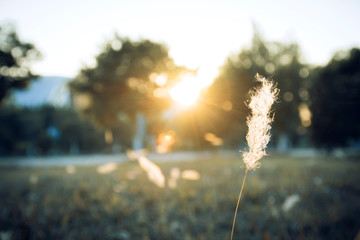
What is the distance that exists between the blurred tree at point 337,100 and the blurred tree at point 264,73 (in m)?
1.72

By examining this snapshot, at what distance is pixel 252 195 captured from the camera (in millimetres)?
5348

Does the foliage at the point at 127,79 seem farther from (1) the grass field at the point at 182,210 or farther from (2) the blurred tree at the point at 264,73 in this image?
(1) the grass field at the point at 182,210

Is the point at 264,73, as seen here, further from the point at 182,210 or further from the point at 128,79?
the point at 128,79

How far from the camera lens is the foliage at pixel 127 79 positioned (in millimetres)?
15125

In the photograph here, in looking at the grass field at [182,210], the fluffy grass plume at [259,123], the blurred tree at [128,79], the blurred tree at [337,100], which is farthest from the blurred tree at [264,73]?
the fluffy grass plume at [259,123]

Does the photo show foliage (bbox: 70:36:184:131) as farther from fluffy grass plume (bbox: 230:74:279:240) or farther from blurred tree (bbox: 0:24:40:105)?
fluffy grass plume (bbox: 230:74:279:240)

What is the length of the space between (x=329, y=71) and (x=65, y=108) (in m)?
31.7

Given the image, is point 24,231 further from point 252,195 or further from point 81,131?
point 81,131

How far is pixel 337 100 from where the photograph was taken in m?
9.35

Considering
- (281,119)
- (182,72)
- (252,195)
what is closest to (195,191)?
(252,195)

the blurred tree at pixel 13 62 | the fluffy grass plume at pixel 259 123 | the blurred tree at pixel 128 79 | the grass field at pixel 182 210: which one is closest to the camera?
the fluffy grass plume at pixel 259 123

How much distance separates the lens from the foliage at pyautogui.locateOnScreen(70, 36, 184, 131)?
1512 cm

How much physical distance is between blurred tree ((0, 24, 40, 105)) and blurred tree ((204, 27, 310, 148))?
8.35m

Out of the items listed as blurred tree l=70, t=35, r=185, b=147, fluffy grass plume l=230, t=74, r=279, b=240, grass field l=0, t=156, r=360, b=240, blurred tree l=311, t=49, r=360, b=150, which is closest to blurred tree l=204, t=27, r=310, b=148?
blurred tree l=311, t=49, r=360, b=150
